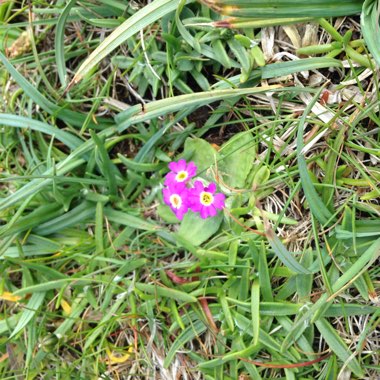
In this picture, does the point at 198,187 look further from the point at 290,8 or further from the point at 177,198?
the point at 290,8

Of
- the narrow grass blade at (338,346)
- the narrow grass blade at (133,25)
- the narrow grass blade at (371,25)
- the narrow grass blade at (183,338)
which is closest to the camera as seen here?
the narrow grass blade at (371,25)

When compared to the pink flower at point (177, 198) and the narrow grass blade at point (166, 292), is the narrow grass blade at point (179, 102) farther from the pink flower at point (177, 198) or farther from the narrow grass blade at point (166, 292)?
the narrow grass blade at point (166, 292)

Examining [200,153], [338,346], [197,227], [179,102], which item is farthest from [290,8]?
[338,346]

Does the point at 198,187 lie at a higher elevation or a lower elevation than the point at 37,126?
lower

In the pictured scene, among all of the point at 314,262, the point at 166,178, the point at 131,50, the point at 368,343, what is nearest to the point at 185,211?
the point at 166,178

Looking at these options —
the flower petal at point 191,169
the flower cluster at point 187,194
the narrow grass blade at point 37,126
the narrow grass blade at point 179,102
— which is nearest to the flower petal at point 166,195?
the flower cluster at point 187,194

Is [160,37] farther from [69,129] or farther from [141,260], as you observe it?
[141,260]
